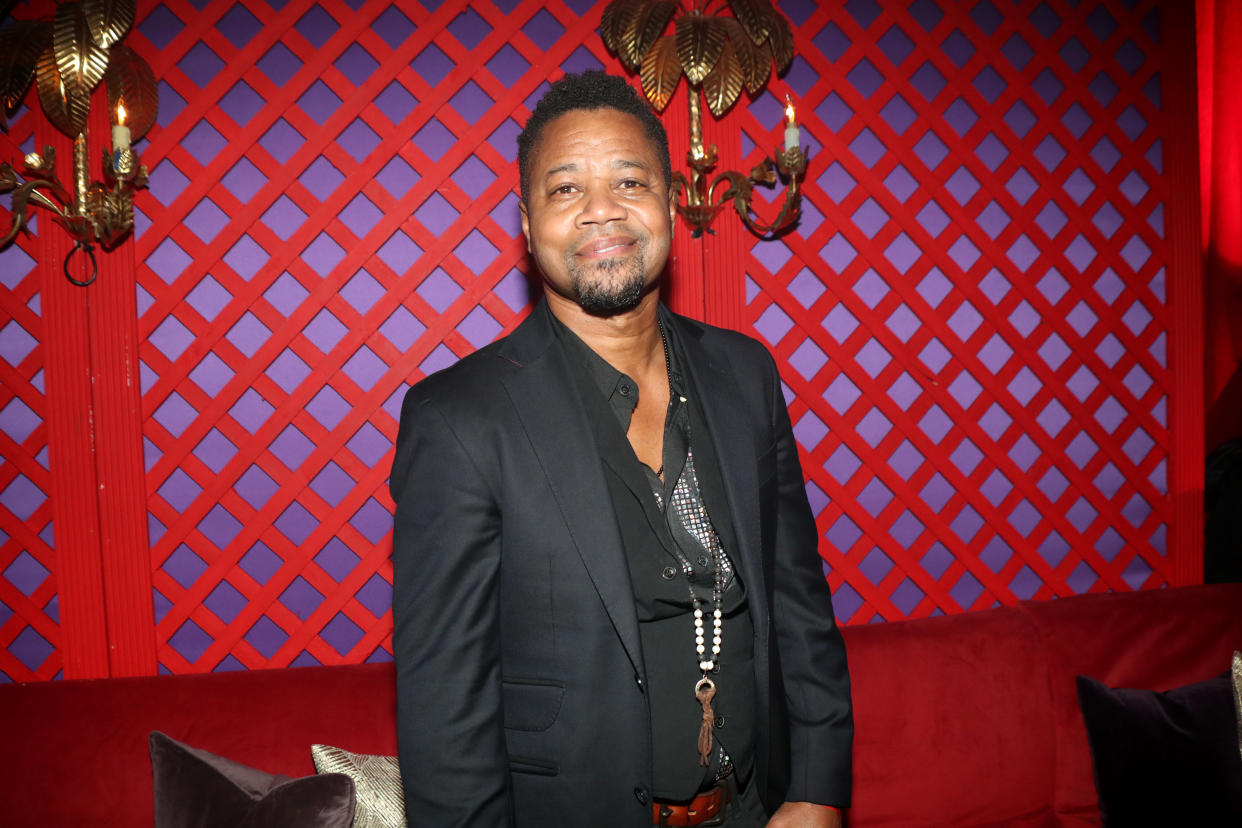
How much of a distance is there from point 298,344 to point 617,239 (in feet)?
2.87

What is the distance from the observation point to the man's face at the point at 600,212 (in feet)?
2.99

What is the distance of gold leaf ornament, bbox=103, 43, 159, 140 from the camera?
1408 millimetres

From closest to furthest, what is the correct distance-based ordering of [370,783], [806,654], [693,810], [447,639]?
1. [447,639]
2. [693,810]
3. [806,654]
4. [370,783]

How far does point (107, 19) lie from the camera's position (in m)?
1.40

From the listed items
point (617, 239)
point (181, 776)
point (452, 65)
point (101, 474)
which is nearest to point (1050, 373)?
point (617, 239)

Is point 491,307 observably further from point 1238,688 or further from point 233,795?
point 1238,688

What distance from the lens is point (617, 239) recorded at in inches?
35.9

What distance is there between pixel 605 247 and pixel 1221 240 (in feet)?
6.95

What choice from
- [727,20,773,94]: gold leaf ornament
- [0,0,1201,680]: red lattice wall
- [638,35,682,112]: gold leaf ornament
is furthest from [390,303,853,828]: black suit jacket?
[727,20,773,94]: gold leaf ornament

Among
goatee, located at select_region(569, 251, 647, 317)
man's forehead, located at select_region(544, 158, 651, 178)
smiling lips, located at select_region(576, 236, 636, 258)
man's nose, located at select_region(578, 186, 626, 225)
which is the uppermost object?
man's forehead, located at select_region(544, 158, 651, 178)

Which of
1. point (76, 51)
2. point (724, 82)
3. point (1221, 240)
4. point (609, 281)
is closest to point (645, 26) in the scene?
point (724, 82)

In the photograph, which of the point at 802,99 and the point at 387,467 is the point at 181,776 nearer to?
the point at 387,467

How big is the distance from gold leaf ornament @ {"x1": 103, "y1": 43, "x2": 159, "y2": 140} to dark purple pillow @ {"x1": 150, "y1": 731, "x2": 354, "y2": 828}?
1.07 metres

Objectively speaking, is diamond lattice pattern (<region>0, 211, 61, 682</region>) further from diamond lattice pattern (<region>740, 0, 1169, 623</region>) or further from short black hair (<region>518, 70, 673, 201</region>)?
diamond lattice pattern (<region>740, 0, 1169, 623</region>)
